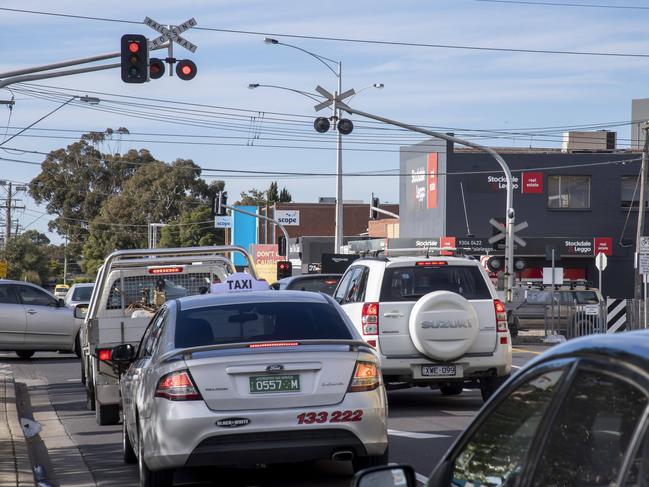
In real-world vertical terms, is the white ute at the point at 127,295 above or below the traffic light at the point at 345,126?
below

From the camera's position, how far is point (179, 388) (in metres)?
8.37

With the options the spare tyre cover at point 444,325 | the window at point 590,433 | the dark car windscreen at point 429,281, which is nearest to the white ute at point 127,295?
the dark car windscreen at point 429,281

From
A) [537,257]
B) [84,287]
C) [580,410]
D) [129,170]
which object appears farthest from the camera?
[129,170]

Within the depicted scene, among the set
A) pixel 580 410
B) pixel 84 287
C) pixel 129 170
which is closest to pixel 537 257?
pixel 84 287

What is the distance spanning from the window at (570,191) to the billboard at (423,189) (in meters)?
5.32

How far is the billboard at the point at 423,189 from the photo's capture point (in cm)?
5747

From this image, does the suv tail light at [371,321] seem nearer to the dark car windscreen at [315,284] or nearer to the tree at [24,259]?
the dark car windscreen at [315,284]

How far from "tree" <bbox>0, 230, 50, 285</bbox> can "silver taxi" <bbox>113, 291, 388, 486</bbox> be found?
86.2 metres

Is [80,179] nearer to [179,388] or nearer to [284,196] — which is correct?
[284,196]

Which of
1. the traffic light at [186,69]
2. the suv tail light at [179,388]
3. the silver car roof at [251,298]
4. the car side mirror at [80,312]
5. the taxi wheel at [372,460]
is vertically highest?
the traffic light at [186,69]

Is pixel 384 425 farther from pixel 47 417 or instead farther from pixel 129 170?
pixel 129 170

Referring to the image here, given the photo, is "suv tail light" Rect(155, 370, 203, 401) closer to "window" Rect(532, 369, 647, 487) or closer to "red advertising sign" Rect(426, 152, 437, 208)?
"window" Rect(532, 369, 647, 487)

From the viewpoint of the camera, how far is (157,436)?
27.5 ft

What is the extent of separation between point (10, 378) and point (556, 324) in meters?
18.5
